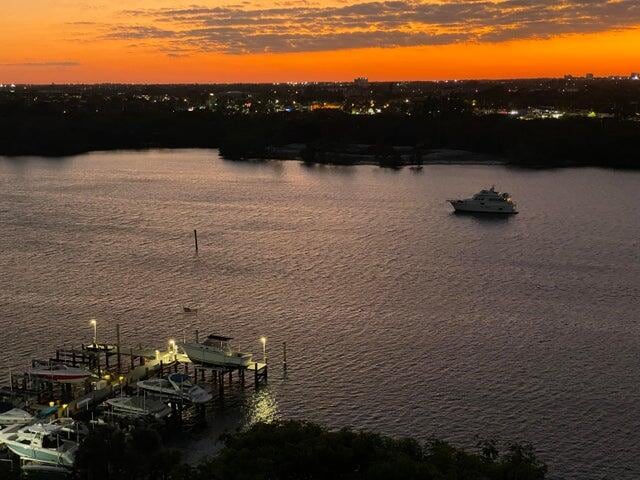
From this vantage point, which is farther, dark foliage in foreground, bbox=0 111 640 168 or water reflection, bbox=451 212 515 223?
dark foliage in foreground, bbox=0 111 640 168

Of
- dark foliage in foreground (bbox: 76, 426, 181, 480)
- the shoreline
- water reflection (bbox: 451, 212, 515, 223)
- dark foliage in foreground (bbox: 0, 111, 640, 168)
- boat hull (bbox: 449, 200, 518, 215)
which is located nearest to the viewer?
dark foliage in foreground (bbox: 76, 426, 181, 480)

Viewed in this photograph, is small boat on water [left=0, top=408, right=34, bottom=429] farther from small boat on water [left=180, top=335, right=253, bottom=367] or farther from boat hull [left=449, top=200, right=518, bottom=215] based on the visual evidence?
boat hull [left=449, top=200, right=518, bottom=215]

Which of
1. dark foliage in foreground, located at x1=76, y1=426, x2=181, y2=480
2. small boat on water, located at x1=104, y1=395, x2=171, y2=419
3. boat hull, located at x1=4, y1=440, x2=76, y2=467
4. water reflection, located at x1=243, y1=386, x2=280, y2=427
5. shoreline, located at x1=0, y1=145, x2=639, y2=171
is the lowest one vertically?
water reflection, located at x1=243, y1=386, x2=280, y2=427

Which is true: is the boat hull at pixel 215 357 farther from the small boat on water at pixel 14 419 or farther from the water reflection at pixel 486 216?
the water reflection at pixel 486 216

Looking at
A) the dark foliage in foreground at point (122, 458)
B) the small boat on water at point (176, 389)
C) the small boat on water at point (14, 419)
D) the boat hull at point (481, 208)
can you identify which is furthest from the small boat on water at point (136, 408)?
the boat hull at point (481, 208)

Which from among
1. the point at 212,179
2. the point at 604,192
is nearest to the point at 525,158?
the point at 604,192

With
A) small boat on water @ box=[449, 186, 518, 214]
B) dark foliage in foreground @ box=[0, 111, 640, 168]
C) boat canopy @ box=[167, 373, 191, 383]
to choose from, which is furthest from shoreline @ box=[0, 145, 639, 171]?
boat canopy @ box=[167, 373, 191, 383]

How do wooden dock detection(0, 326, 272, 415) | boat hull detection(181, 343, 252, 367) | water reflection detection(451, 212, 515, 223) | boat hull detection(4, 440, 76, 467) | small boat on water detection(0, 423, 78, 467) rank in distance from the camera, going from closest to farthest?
boat hull detection(4, 440, 76, 467)
small boat on water detection(0, 423, 78, 467)
wooden dock detection(0, 326, 272, 415)
boat hull detection(181, 343, 252, 367)
water reflection detection(451, 212, 515, 223)
